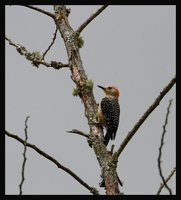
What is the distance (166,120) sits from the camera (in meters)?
4.45

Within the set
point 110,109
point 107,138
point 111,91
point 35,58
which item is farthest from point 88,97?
point 111,91

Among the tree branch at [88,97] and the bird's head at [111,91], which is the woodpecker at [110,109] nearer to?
the bird's head at [111,91]

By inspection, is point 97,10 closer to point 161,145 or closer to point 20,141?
point 20,141

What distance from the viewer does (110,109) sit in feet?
31.2

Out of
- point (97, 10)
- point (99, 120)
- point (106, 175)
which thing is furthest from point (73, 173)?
point (97, 10)

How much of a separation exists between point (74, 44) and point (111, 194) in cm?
245

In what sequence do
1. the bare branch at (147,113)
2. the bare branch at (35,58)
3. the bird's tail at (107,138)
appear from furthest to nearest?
1. the bare branch at (35,58)
2. the bird's tail at (107,138)
3. the bare branch at (147,113)

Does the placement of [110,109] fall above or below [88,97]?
above

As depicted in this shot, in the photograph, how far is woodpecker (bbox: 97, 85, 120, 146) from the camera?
28.0ft

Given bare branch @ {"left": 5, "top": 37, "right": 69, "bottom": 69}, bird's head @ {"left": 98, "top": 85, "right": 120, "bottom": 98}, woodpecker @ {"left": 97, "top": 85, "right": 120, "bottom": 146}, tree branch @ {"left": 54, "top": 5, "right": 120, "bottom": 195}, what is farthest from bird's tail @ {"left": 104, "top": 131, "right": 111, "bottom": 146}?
bird's head @ {"left": 98, "top": 85, "right": 120, "bottom": 98}

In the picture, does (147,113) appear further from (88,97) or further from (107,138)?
(107,138)

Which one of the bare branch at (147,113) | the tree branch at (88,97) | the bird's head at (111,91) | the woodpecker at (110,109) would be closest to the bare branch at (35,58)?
the tree branch at (88,97)

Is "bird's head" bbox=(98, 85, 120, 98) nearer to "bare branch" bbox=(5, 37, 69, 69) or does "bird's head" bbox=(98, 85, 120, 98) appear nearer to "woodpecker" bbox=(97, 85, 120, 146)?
"woodpecker" bbox=(97, 85, 120, 146)

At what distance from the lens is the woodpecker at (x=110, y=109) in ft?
28.0
